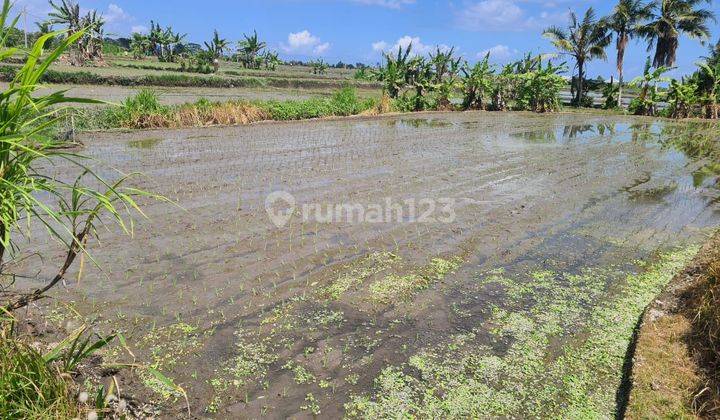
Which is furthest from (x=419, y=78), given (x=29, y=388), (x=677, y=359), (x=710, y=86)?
(x=29, y=388)

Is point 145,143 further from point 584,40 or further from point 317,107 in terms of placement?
point 584,40

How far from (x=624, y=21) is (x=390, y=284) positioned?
30.8 m

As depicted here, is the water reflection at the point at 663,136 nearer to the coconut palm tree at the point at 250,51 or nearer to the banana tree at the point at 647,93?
the banana tree at the point at 647,93

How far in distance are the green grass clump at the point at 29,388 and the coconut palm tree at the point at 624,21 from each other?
33.3m

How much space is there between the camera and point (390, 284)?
5129 millimetres

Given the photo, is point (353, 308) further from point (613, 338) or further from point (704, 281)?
point (704, 281)

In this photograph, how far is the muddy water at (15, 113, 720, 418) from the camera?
3.52 metres

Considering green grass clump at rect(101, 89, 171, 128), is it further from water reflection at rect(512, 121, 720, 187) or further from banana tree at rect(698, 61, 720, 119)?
banana tree at rect(698, 61, 720, 119)

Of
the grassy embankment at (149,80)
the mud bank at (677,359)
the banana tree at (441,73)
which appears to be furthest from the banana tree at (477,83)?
the mud bank at (677,359)

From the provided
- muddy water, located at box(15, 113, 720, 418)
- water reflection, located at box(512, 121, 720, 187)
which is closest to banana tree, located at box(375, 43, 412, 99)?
water reflection, located at box(512, 121, 720, 187)

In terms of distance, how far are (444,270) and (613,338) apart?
1836 mm

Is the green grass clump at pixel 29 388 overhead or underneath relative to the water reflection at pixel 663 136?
underneath

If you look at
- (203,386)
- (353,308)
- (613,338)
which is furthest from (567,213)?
(203,386)

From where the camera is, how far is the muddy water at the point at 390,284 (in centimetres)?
352
